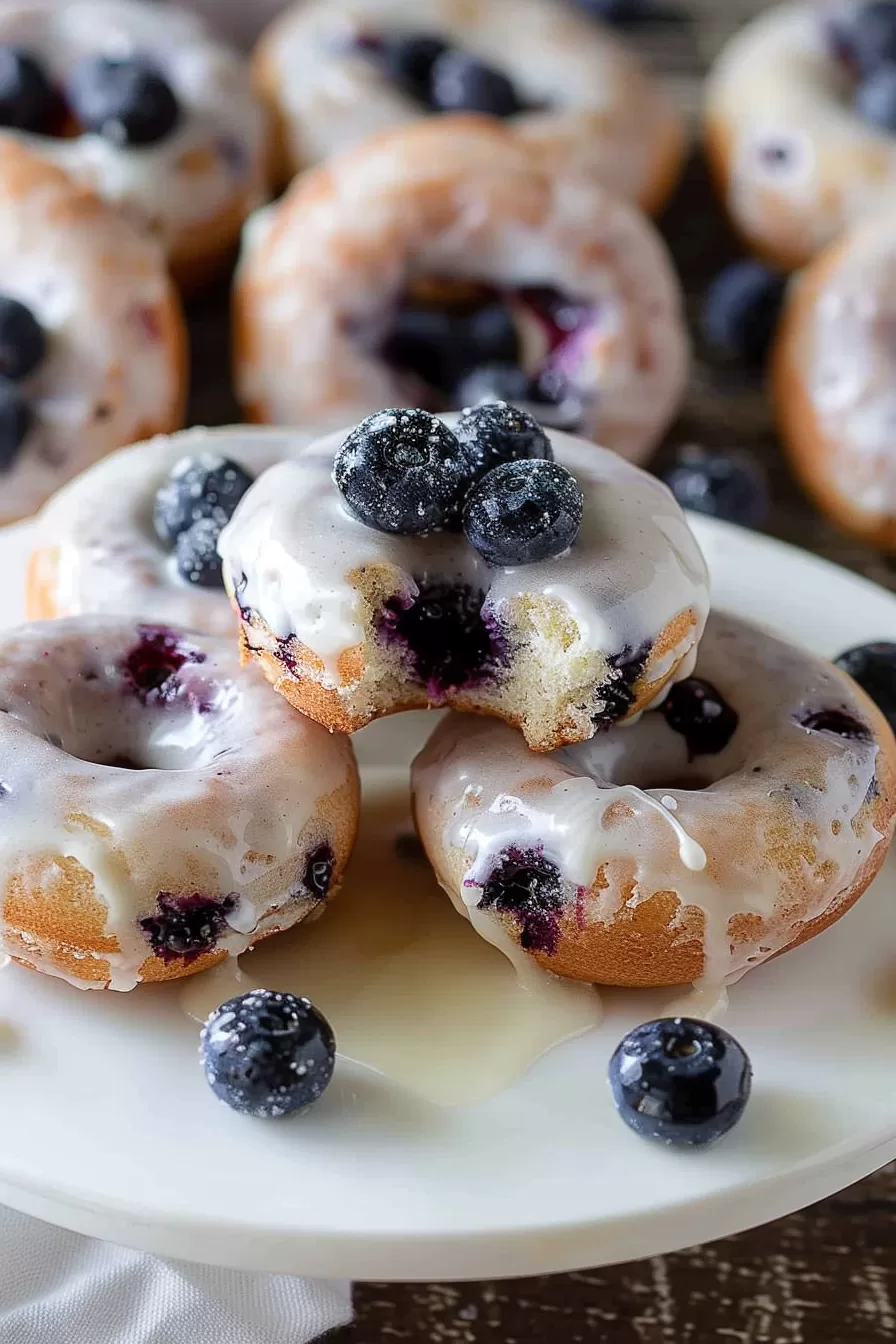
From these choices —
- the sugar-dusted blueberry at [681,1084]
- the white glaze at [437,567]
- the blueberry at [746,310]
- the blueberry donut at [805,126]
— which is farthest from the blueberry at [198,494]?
the blueberry donut at [805,126]

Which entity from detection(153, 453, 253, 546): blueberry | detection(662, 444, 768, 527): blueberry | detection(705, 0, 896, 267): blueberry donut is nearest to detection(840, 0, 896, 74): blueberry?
detection(705, 0, 896, 267): blueberry donut

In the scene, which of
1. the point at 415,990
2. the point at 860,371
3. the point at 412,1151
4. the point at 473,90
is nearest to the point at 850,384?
the point at 860,371

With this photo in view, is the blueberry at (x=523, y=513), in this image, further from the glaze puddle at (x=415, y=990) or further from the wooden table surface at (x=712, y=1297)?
the wooden table surface at (x=712, y=1297)

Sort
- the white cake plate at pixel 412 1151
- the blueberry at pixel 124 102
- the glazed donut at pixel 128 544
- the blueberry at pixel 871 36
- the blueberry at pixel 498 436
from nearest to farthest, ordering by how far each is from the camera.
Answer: the white cake plate at pixel 412 1151, the blueberry at pixel 498 436, the glazed donut at pixel 128 544, the blueberry at pixel 124 102, the blueberry at pixel 871 36

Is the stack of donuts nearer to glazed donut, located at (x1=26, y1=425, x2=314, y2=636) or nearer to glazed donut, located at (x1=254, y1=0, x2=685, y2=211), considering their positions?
glazed donut, located at (x1=26, y1=425, x2=314, y2=636)

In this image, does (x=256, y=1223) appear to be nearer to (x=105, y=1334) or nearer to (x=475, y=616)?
(x=105, y=1334)

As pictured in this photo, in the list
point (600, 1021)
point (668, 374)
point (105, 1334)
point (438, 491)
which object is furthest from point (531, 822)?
point (668, 374)

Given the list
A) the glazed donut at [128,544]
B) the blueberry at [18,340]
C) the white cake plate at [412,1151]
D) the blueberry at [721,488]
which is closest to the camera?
the white cake plate at [412,1151]
